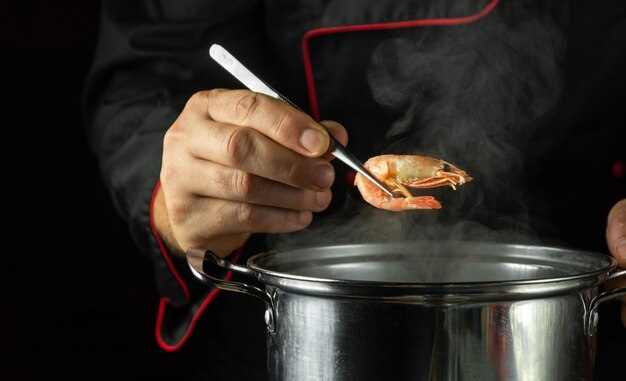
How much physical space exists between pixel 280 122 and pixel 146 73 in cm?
65

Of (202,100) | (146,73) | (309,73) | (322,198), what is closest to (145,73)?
(146,73)

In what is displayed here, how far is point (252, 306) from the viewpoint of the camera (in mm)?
1519

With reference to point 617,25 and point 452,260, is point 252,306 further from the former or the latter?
point 617,25

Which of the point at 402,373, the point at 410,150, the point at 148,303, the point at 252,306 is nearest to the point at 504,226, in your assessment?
the point at 410,150

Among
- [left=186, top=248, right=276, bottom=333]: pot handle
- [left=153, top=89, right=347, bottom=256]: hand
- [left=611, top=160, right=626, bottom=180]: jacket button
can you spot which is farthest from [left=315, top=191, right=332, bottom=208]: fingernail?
[left=611, top=160, right=626, bottom=180]: jacket button

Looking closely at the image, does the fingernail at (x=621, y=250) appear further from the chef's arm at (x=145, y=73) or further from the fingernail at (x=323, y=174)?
the chef's arm at (x=145, y=73)

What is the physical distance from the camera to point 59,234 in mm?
2188

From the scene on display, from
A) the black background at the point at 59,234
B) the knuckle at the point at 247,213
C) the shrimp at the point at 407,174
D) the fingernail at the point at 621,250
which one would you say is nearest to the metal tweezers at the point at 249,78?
the shrimp at the point at 407,174

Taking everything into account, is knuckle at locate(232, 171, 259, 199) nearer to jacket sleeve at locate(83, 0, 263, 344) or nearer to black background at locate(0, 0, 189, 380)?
jacket sleeve at locate(83, 0, 263, 344)

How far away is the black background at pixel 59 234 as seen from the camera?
2.12m

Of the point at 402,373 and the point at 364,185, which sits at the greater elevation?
the point at 364,185

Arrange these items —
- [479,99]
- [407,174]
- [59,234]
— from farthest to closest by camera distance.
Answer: [59,234], [479,99], [407,174]

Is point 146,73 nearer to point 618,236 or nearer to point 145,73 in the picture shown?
point 145,73

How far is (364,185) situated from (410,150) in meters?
0.30
